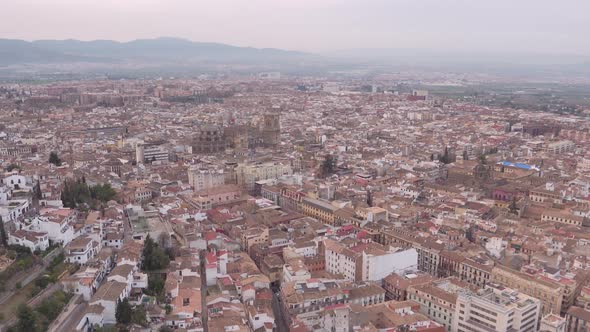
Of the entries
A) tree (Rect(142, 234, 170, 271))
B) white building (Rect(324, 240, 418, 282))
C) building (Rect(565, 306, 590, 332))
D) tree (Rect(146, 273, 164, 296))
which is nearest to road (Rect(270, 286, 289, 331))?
white building (Rect(324, 240, 418, 282))

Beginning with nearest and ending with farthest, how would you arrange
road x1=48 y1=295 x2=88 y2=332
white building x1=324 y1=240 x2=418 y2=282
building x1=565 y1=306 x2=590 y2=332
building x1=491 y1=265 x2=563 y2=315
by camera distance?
road x1=48 y1=295 x2=88 y2=332
building x1=565 y1=306 x2=590 y2=332
building x1=491 y1=265 x2=563 y2=315
white building x1=324 y1=240 x2=418 y2=282

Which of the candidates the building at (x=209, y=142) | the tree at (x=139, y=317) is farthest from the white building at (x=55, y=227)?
the building at (x=209, y=142)

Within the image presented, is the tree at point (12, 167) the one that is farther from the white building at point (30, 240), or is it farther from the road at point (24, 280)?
the road at point (24, 280)

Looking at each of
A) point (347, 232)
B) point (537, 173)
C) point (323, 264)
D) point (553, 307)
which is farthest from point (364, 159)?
point (553, 307)

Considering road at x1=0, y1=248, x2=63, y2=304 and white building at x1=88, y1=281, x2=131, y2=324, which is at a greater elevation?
road at x1=0, y1=248, x2=63, y2=304

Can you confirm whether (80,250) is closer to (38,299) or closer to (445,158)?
(38,299)

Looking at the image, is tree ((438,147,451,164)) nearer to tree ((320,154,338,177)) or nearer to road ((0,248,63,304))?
tree ((320,154,338,177))
